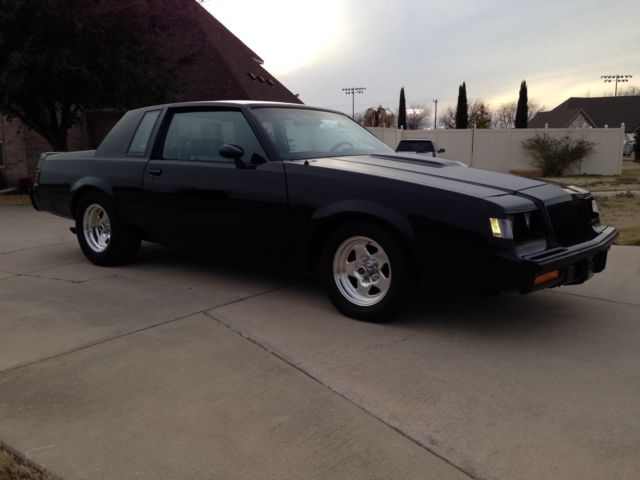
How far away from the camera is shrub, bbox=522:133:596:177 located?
25828 millimetres

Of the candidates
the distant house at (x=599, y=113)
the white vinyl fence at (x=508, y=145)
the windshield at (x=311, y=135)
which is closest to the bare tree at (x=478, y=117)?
the distant house at (x=599, y=113)

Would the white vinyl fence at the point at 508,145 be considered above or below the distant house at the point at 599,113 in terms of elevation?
below

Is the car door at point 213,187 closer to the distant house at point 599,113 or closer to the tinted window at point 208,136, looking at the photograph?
the tinted window at point 208,136

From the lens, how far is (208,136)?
527cm

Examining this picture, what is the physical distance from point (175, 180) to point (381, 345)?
2.60 m

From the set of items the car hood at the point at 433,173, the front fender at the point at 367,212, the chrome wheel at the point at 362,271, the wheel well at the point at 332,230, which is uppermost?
the car hood at the point at 433,173

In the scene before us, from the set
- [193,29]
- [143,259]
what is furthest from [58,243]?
[193,29]

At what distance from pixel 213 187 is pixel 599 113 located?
7329cm

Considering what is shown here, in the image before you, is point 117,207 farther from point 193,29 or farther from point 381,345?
point 193,29

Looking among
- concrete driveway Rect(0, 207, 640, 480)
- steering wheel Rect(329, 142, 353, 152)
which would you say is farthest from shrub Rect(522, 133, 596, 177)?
steering wheel Rect(329, 142, 353, 152)

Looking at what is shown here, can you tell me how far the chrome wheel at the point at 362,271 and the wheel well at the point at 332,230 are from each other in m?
0.15

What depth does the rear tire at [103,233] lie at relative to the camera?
19.6 feet

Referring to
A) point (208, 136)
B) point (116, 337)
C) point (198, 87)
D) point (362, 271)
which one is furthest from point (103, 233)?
point (198, 87)

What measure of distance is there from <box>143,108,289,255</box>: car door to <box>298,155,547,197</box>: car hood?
493mm
